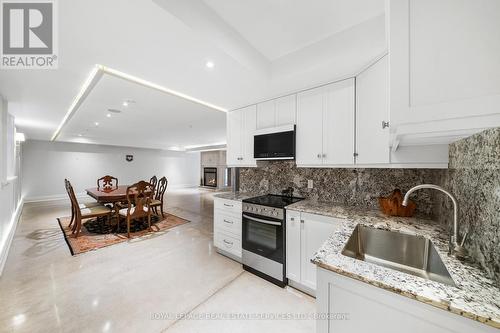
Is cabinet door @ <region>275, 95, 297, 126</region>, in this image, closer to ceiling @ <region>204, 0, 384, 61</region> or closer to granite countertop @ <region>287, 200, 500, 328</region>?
ceiling @ <region>204, 0, 384, 61</region>

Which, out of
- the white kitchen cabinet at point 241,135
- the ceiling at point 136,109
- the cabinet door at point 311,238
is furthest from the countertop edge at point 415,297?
the ceiling at point 136,109

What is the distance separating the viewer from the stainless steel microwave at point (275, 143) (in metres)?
2.39

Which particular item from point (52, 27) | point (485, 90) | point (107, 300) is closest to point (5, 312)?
point (107, 300)

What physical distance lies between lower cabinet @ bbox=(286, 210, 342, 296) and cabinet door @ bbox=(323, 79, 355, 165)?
27.6 inches

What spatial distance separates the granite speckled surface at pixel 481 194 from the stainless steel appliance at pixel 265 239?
1377 millimetres

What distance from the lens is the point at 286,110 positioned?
2516mm

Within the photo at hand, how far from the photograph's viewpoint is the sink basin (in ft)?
3.92

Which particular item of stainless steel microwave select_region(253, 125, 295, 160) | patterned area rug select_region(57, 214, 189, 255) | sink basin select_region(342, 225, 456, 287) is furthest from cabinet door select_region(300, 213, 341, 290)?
patterned area rug select_region(57, 214, 189, 255)

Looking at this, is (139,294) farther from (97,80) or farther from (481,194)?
(481,194)

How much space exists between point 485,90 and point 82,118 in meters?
6.00

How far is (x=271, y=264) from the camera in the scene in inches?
87.0

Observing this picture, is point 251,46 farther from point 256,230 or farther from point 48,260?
point 48,260

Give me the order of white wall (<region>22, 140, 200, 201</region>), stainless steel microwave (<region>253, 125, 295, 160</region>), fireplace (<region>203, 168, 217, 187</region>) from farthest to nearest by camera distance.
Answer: fireplace (<region>203, 168, 217, 187</region>) → white wall (<region>22, 140, 200, 201</region>) → stainless steel microwave (<region>253, 125, 295, 160</region>)

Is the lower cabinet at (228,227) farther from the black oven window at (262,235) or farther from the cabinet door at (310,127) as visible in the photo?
the cabinet door at (310,127)
